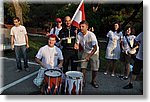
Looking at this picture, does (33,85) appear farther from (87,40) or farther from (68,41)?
(87,40)

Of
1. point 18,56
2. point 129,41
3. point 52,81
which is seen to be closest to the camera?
point 52,81

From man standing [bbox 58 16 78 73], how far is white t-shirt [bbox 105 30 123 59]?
0.80 m

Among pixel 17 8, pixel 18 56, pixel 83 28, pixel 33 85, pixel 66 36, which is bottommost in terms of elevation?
pixel 33 85

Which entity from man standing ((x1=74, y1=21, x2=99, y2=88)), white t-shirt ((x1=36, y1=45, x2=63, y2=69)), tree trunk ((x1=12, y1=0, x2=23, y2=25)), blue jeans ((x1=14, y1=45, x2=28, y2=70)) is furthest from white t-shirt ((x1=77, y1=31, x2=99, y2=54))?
tree trunk ((x1=12, y1=0, x2=23, y2=25))

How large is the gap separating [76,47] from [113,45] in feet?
3.52

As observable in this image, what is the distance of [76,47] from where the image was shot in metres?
4.89

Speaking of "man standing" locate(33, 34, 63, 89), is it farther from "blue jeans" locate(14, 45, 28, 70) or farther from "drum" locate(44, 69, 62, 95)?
"blue jeans" locate(14, 45, 28, 70)

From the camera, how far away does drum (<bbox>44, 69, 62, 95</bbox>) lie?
4.23 m

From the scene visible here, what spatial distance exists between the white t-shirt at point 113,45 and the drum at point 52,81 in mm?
1686

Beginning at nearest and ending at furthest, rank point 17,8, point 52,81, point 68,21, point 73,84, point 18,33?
point 52,81 → point 73,84 → point 68,21 → point 18,33 → point 17,8

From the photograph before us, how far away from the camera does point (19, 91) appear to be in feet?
16.0

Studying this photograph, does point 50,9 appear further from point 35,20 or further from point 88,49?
point 88,49

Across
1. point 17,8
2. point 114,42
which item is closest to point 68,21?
point 114,42

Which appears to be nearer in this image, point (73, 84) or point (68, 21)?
point (73, 84)
